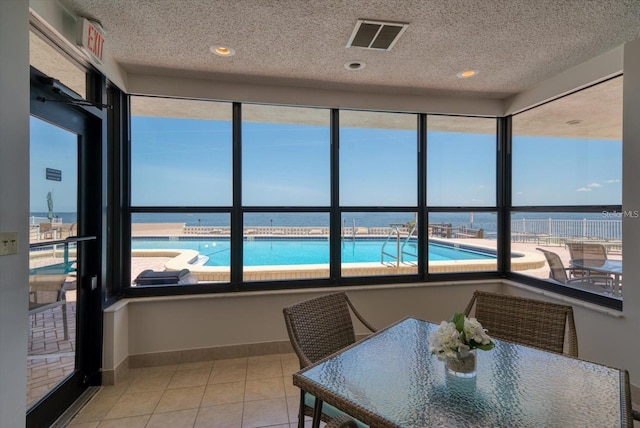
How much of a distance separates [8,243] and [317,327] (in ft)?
5.48

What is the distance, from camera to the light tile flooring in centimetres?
214

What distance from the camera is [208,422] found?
7.02 feet

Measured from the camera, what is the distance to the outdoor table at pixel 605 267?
8.38ft

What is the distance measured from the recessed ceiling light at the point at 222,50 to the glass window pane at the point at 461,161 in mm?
2321

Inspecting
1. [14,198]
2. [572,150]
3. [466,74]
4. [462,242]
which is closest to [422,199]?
[462,242]

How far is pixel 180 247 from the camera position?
124 inches

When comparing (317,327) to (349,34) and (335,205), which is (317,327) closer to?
(335,205)

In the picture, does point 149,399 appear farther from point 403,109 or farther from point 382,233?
point 403,109

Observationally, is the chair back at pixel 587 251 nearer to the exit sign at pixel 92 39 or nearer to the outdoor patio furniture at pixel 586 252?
the outdoor patio furniture at pixel 586 252

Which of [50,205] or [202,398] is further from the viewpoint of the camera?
[202,398]

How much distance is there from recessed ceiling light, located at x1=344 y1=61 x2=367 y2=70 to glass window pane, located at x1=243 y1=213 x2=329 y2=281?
1.51 metres

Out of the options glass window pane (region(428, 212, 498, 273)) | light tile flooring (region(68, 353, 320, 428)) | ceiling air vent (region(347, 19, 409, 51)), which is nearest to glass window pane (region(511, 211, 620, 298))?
glass window pane (region(428, 212, 498, 273))

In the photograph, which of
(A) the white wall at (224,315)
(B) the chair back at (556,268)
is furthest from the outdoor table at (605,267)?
(A) the white wall at (224,315)

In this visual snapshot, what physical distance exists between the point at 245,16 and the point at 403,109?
1997 millimetres
